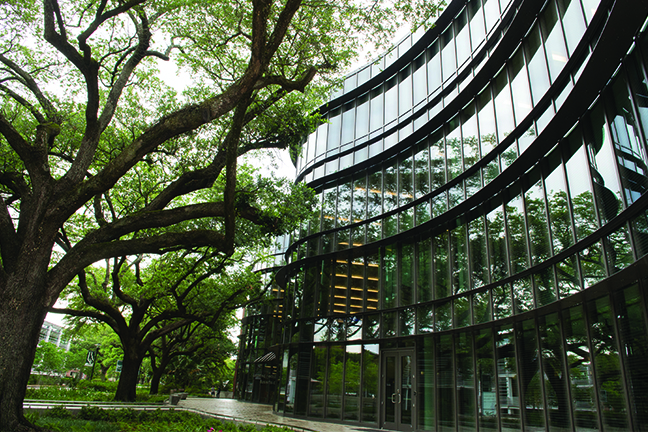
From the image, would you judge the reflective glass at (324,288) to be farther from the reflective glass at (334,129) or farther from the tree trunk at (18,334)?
the tree trunk at (18,334)

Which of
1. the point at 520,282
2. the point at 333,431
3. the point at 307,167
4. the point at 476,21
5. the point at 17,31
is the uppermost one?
the point at 476,21

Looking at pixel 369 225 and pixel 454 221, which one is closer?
pixel 454 221

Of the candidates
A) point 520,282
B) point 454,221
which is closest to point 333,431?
point 520,282

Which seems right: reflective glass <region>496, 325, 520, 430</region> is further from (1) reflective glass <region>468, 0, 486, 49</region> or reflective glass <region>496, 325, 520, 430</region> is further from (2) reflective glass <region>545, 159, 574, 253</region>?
(1) reflective glass <region>468, 0, 486, 49</region>

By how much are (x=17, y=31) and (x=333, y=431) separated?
42.8 feet

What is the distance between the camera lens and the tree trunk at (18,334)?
596 cm

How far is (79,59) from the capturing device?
850 cm

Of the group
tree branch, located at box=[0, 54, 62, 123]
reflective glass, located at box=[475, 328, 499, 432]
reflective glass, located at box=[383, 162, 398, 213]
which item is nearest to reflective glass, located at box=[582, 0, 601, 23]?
reflective glass, located at box=[475, 328, 499, 432]

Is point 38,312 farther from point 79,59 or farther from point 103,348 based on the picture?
point 103,348

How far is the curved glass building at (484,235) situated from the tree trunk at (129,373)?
6.01 m

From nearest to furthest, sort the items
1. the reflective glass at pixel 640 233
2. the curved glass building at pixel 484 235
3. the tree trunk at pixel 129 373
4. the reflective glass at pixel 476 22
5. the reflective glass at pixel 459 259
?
the reflective glass at pixel 640 233 < the curved glass building at pixel 484 235 < the reflective glass at pixel 459 259 < the reflective glass at pixel 476 22 < the tree trunk at pixel 129 373

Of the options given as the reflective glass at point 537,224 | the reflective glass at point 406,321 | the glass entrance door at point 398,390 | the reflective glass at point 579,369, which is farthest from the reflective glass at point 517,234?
the glass entrance door at point 398,390

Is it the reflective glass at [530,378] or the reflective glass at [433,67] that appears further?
the reflective glass at [433,67]

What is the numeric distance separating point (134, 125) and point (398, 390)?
11.9 m
